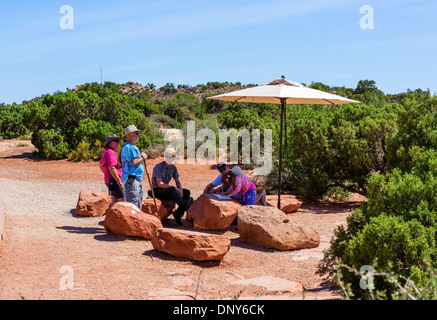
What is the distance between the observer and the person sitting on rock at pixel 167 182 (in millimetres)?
8069

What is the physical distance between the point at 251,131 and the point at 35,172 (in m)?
8.02

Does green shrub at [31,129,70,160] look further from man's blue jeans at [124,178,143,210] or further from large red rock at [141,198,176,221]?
man's blue jeans at [124,178,143,210]

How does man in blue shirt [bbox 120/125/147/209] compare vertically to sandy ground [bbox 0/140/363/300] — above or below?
above

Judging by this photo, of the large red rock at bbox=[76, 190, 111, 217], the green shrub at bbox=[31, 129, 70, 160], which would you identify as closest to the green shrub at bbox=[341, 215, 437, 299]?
the large red rock at bbox=[76, 190, 111, 217]

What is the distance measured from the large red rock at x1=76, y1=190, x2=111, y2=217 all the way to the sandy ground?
0.21 m

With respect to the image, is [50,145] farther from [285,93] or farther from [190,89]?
[190,89]

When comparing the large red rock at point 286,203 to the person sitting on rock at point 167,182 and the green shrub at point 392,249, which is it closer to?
the person sitting on rock at point 167,182

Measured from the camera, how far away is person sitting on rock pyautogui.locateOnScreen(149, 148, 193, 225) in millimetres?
8069

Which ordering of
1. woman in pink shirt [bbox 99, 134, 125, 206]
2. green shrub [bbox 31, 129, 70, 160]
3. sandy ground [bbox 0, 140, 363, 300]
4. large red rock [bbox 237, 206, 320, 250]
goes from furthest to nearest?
1. green shrub [bbox 31, 129, 70, 160]
2. woman in pink shirt [bbox 99, 134, 125, 206]
3. large red rock [bbox 237, 206, 320, 250]
4. sandy ground [bbox 0, 140, 363, 300]

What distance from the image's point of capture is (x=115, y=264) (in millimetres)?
5840

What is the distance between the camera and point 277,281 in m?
5.29
